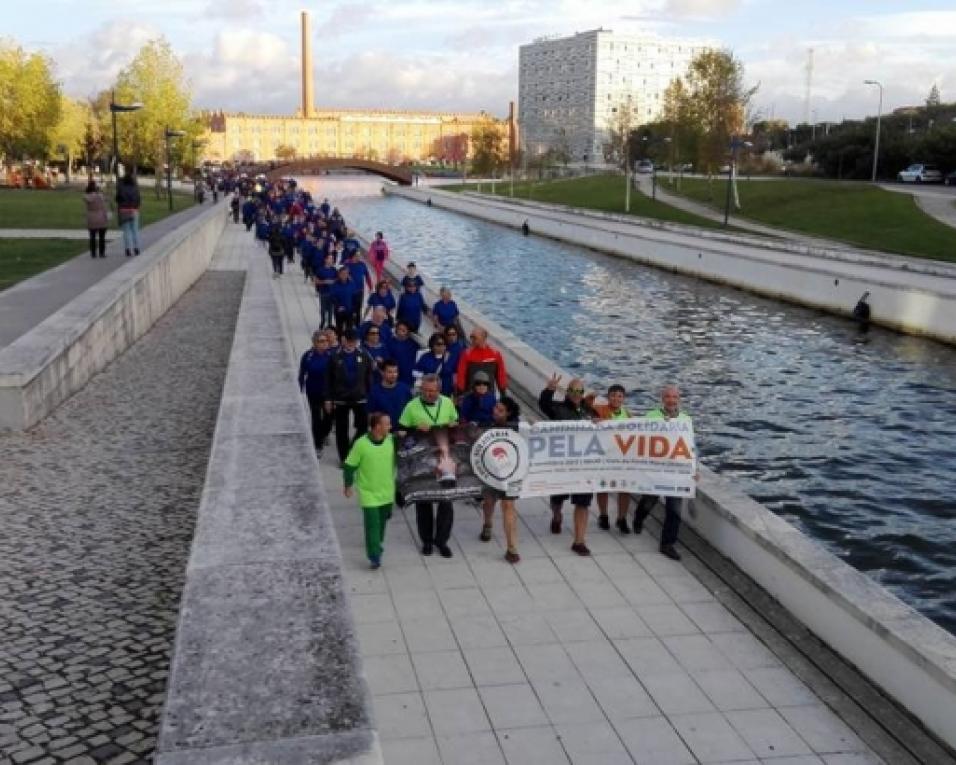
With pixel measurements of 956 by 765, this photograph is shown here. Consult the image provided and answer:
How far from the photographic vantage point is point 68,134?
77.8m

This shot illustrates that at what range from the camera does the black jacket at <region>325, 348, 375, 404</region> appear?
11.2 meters

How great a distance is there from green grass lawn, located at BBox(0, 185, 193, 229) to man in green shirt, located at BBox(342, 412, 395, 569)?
97.3ft

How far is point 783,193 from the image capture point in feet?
191

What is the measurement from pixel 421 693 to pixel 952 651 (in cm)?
358

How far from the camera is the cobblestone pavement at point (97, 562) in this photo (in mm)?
5846

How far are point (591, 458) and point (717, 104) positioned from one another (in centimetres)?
5786

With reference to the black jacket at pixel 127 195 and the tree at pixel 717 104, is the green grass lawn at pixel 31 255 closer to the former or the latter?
the black jacket at pixel 127 195

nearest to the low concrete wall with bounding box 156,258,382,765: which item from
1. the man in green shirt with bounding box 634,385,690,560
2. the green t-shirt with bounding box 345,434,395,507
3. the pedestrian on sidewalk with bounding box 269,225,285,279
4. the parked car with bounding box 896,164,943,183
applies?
the green t-shirt with bounding box 345,434,395,507

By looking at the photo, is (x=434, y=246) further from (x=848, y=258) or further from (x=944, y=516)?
(x=944, y=516)

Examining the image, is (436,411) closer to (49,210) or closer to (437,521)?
(437,521)

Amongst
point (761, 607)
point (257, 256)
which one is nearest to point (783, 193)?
point (257, 256)

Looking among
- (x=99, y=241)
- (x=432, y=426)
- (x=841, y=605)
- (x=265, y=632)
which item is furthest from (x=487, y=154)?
(x=265, y=632)

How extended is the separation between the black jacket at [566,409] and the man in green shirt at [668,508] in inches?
27.8

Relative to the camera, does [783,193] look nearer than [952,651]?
No
